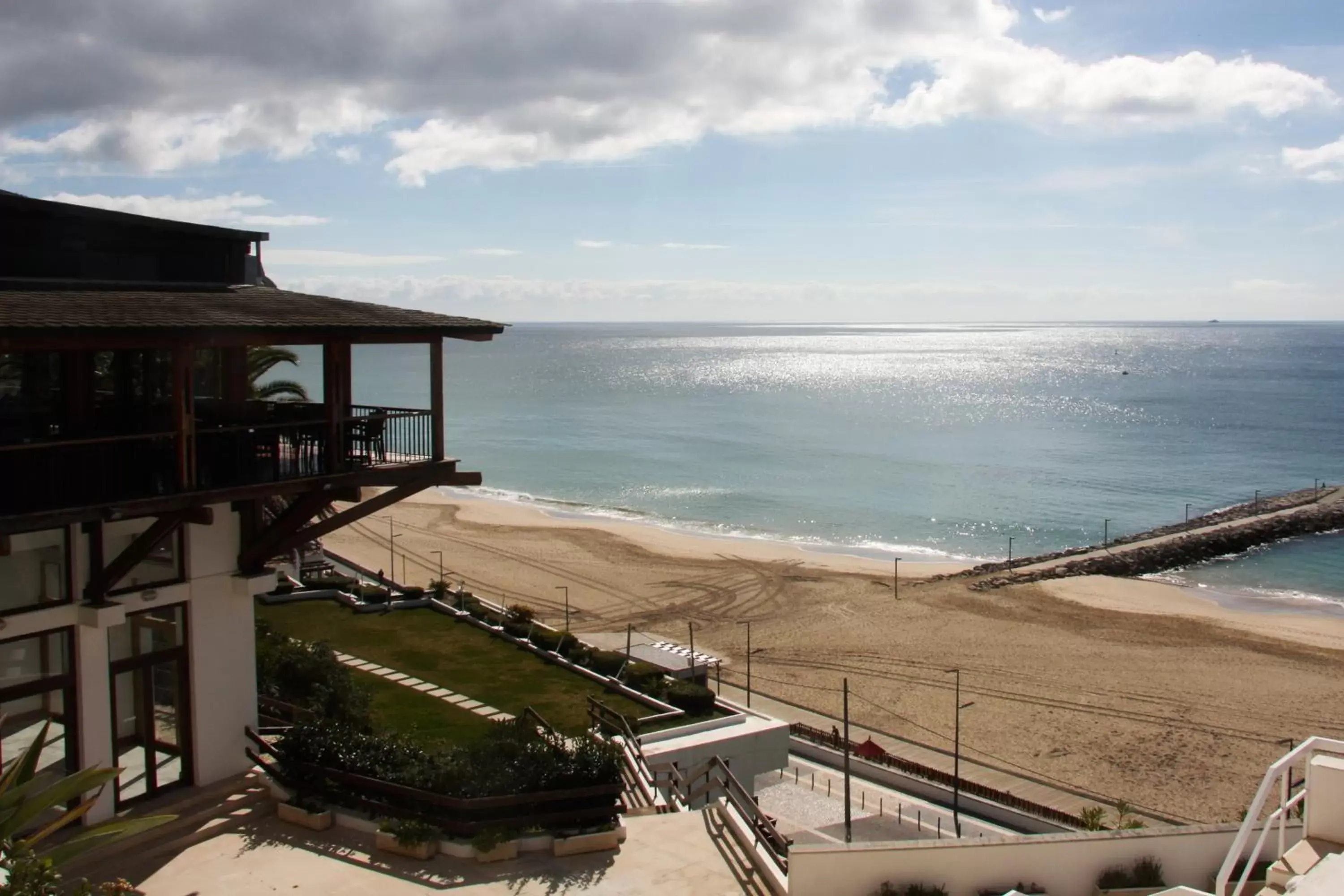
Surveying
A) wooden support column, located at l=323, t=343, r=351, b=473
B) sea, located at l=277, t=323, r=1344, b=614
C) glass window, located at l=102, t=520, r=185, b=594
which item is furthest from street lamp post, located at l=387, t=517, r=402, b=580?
glass window, located at l=102, t=520, r=185, b=594

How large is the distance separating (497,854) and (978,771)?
1558 cm

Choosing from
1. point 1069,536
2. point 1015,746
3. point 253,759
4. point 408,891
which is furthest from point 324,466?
point 1069,536

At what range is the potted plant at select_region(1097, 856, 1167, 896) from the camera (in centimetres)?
934

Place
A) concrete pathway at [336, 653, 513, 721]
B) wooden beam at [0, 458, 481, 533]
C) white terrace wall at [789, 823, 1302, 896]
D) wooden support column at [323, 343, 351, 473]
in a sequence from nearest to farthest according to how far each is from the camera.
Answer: white terrace wall at [789, 823, 1302, 896], wooden beam at [0, 458, 481, 533], wooden support column at [323, 343, 351, 473], concrete pathway at [336, 653, 513, 721]

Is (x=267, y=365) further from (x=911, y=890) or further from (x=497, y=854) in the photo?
(x=911, y=890)

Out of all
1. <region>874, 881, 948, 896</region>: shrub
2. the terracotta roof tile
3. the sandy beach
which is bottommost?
the sandy beach

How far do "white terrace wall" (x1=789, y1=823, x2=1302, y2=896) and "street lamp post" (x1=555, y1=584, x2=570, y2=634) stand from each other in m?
23.1

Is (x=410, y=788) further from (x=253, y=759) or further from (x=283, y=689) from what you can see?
(x=283, y=689)

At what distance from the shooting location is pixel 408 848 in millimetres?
11180

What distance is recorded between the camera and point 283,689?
15203mm

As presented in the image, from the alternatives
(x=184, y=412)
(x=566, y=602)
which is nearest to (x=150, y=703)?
(x=184, y=412)

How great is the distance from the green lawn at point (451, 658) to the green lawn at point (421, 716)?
0.22ft

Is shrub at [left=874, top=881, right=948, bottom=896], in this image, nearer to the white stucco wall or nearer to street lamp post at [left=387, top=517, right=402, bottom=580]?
the white stucco wall

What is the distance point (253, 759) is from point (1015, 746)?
59.6 feet
